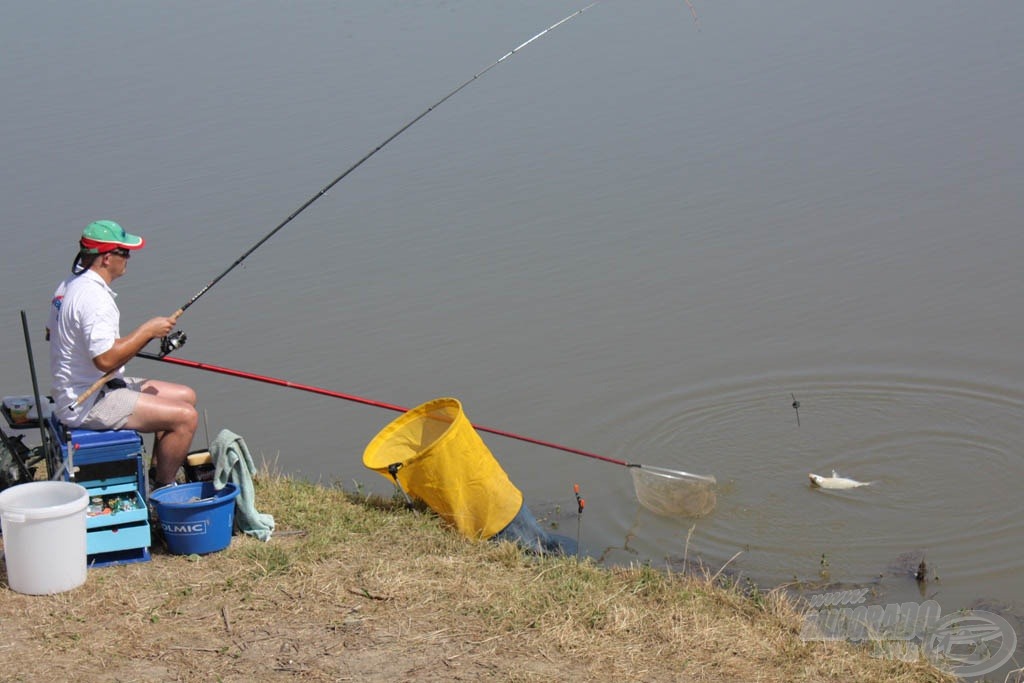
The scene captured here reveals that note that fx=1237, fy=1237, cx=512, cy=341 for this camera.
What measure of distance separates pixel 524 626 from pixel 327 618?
66 cm

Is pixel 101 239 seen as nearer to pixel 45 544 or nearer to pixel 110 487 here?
pixel 110 487

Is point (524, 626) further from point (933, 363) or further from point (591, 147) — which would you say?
point (591, 147)

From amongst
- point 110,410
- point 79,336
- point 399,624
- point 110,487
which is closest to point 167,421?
point 110,410

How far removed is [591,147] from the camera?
1102 cm

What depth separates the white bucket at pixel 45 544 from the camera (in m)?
4.13

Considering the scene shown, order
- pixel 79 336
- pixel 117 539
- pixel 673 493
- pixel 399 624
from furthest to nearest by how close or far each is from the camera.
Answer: pixel 673 493
pixel 79 336
pixel 117 539
pixel 399 624

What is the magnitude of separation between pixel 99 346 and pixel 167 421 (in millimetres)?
414

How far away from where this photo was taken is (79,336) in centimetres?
463

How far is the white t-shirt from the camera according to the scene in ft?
15.1

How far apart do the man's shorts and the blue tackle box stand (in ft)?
0.12

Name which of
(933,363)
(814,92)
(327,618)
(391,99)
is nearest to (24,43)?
(391,99)

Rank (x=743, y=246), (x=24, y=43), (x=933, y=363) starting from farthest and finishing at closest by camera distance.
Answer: (x=24, y=43) < (x=743, y=246) < (x=933, y=363)

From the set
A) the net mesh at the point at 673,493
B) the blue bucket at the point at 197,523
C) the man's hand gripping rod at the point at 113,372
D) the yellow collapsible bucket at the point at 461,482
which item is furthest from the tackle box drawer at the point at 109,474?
the net mesh at the point at 673,493
